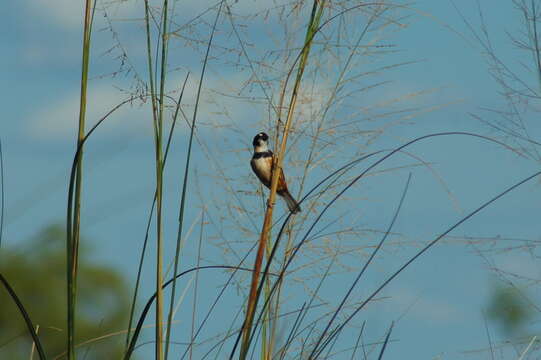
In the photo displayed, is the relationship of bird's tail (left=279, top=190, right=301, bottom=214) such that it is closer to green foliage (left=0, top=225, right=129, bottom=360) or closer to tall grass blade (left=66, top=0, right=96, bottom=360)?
tall grass blade (left=66, top=0, right=96, bottom=360)

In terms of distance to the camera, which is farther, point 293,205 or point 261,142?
point 261,142

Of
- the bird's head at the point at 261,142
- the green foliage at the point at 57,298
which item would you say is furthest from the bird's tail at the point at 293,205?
the green foliage at the point at 57,298

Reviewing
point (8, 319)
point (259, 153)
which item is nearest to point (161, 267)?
point (259, 153)

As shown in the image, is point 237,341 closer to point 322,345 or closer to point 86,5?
point 322,345

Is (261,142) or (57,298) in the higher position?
(261,142)

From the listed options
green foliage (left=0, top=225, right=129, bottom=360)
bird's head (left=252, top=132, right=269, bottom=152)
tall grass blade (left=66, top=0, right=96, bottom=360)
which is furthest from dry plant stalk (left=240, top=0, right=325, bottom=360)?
green foliage (left=0, top=225, right=129, bottom=360)

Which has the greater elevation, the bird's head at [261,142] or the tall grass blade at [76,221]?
the bird's head at [261,142]

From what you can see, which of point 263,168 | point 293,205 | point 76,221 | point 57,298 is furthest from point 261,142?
point 57,298

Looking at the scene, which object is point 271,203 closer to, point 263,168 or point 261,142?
point 263,168

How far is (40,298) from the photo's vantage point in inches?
706

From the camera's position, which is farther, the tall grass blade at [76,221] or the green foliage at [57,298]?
the green foliage at [57,298]

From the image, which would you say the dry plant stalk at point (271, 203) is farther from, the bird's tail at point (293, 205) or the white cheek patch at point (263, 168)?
Answer: the white cheek patch at point (263, 168)

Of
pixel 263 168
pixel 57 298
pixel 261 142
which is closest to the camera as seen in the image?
pixel 263 168

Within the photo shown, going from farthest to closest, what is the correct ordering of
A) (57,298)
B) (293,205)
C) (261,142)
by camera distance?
(57,298)
(261,142)
(293,205)
